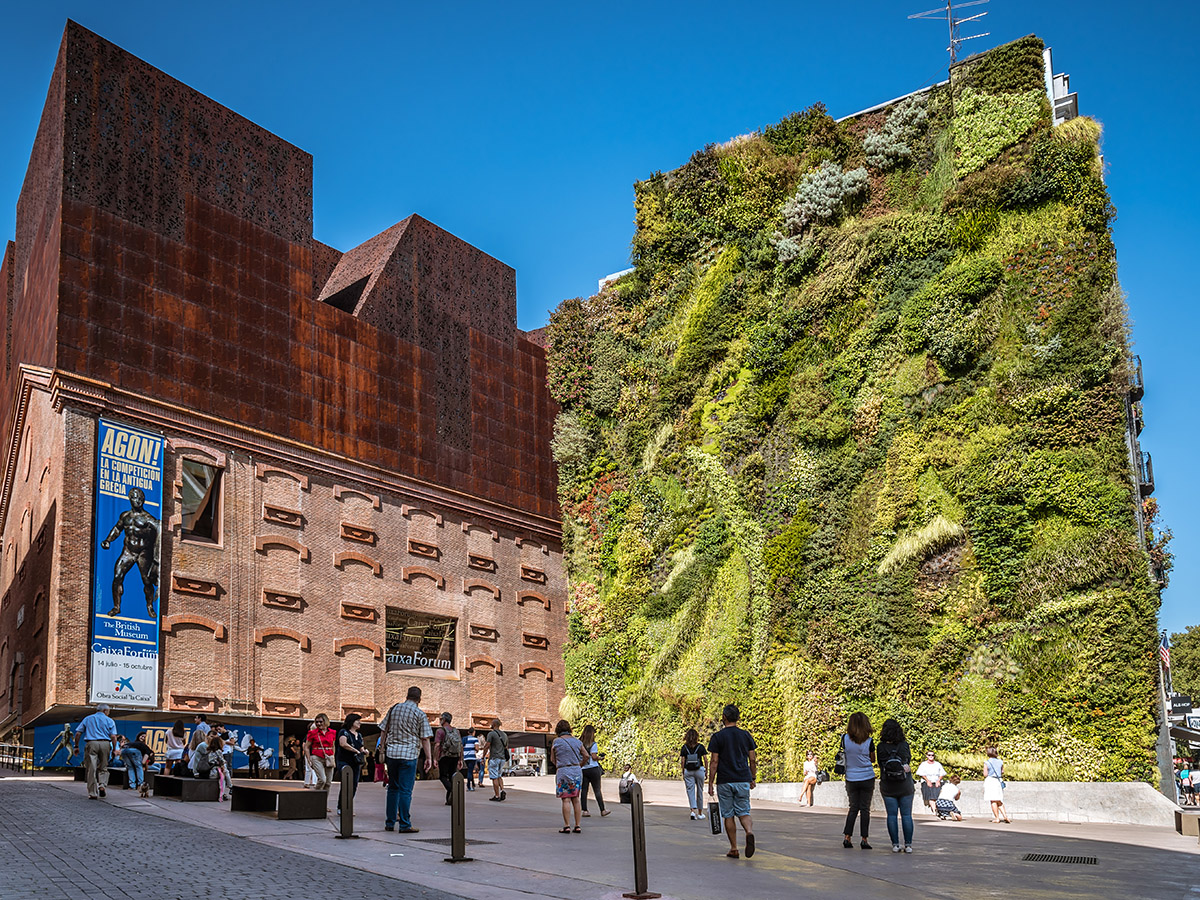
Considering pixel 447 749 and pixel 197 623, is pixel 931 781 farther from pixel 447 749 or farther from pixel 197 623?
pixel 197 623

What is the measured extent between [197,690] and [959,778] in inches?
736

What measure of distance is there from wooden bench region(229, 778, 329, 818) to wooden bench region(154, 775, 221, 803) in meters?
1.65

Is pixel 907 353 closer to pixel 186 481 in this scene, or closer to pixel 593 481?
pixel 593 481

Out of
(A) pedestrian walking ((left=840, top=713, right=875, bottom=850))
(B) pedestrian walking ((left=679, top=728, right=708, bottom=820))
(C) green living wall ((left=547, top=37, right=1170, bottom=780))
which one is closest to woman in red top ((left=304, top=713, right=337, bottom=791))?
(B) pedestrian walking ((left=679, top=728, right=708, bottom=820))

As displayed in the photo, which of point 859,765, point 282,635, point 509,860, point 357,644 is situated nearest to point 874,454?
point 859,765

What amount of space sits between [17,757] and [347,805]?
20551 millimetres

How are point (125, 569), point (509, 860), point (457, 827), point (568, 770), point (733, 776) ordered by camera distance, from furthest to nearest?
point (125, 569), point (568, 770), point (733, 776), point (509, 860), point (457, 827)

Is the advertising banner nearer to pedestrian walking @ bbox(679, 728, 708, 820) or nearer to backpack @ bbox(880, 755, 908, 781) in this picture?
pedestrian walking @ bbox(679, 728, 708, 820)

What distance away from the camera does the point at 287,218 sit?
32.8 metres

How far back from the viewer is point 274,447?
30.9 meters

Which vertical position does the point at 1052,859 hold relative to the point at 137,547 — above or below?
below

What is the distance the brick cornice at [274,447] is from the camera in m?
26.6

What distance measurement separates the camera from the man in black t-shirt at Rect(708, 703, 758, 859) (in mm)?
12352

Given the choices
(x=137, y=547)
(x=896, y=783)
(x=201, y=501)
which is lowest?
(x=896, y=783)
